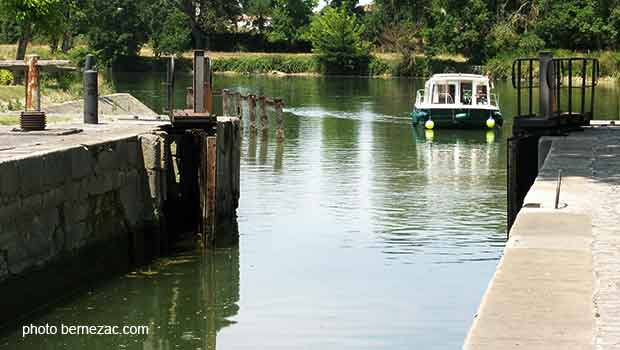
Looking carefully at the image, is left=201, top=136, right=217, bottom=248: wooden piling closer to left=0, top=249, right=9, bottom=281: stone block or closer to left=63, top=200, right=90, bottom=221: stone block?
left=63, top=200, right=90, bottom=221: stone block

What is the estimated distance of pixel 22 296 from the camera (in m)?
14.8

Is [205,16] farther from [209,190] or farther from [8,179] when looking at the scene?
[8,179]

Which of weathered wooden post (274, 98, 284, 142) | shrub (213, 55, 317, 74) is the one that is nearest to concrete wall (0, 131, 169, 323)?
weathered wooden post (274, 98, 284, 142)

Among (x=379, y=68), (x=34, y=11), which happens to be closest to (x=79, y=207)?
(x=34, y=11)

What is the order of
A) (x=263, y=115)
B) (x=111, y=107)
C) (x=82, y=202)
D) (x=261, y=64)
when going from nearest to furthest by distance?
(x=82, y=202), (x=111, y=107), (x=263, y=115), (x=261, y=64)

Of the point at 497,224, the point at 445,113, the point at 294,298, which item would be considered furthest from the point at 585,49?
the point at 294,298

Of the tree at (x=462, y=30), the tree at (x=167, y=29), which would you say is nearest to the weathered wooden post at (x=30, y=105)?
the tree at (x=462, y=30)

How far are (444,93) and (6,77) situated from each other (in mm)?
18384

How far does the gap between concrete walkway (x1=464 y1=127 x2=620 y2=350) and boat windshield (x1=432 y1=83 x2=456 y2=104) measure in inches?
1361

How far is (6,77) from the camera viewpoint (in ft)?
129

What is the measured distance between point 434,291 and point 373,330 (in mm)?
2483

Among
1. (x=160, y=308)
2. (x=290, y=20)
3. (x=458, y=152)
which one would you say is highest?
(x=290, y=20)

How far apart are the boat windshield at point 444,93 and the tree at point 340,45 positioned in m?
64.4

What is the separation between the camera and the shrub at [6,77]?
38906 mm
